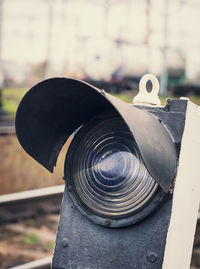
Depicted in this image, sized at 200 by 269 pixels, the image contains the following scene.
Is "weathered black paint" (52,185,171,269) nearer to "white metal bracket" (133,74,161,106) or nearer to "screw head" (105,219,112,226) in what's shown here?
"screw head" (105,219,112,226)

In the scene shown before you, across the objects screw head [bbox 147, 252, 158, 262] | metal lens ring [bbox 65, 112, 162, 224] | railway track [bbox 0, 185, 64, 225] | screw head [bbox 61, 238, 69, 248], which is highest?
metal lens ring [bbox 65, 112, 162, 224]

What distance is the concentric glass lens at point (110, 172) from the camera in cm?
190

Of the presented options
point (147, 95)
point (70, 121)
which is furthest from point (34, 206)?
point (147, 95)

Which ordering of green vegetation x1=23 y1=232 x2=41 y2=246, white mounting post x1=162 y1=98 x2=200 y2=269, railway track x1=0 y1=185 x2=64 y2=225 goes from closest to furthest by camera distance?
white mounting post x1=162 y1=98 x2=200 y2=269
green vegetation x1=23 y1=232 x2=41 y2=246
railway track x1=0 y1=185 x2=64 y2=225

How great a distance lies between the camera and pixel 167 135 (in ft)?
6.23

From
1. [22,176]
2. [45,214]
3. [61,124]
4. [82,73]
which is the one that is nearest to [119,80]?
[82,73]

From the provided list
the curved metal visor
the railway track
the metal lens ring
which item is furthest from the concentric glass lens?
the railway track

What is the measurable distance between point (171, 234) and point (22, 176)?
5.77 m

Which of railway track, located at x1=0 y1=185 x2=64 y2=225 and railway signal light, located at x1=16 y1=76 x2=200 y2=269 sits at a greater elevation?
railway signal light, located at x1=16 y1=76 x2=200 y2=269

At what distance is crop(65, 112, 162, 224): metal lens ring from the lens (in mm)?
1904

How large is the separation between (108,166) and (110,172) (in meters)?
0.03

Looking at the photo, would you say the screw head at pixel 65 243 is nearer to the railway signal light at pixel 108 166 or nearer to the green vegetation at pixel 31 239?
the railway signal light at pixel 108 166

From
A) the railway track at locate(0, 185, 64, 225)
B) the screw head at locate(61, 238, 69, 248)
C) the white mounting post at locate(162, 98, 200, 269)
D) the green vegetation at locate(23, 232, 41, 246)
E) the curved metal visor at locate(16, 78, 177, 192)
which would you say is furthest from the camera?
the railway track at locate(0, 185, 64, 225)

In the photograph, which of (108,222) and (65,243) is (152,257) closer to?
(108,222)
